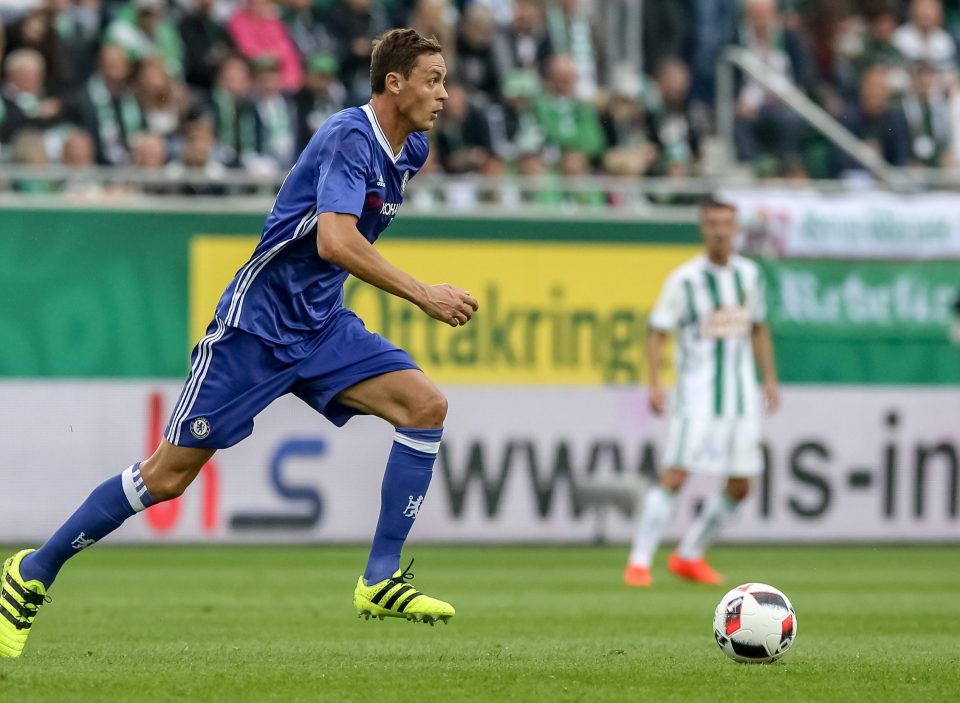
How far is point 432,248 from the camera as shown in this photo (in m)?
14.8

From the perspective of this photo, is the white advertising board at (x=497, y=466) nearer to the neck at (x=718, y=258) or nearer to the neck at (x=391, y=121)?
the neck at (x=718, y=258)

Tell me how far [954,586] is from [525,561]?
342 centimetres

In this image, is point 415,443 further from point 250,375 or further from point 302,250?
point 302,250

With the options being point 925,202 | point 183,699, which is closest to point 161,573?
point 183,699

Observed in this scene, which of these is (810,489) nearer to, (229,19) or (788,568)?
(788,568)

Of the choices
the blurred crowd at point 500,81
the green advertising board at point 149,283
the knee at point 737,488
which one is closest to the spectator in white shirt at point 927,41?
the blurred crowd at point 500,81

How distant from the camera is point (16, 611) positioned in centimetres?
691

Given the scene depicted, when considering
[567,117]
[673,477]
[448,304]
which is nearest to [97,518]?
[448,304]

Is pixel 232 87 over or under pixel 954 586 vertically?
over

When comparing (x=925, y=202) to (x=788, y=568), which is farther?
(x=925, y=202)

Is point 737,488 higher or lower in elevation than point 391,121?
lower

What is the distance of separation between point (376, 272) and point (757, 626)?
2.09 metres

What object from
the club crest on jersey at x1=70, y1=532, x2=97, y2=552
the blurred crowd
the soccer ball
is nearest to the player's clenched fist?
the soccer ball

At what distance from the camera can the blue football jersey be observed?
695 centimetres
